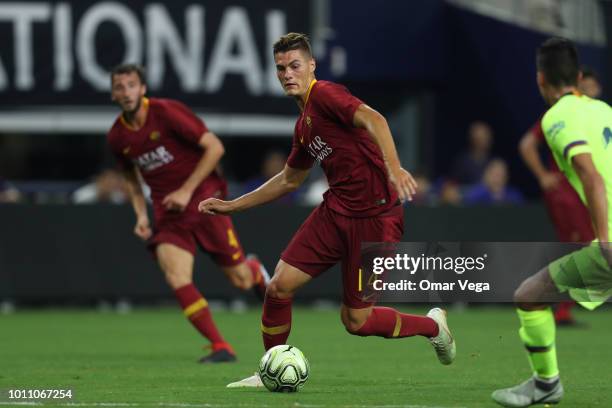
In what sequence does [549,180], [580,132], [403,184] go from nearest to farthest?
[580,132], [403,184], [549,180]

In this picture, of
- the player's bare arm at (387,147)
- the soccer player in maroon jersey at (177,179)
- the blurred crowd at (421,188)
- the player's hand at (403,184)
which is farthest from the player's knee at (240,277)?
the blurred crowd at (421,188)

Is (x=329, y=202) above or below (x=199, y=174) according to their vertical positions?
above

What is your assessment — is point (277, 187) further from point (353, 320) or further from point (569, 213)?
point (569, 213)

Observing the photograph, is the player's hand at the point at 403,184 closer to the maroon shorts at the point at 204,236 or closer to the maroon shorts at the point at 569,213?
the maroon shorts at the point at 204,236

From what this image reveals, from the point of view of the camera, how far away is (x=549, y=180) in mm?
14156

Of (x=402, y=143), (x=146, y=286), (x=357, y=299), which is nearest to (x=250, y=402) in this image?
(x=357, y=299)

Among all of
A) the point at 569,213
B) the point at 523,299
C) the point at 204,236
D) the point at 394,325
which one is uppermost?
the point at 523,299

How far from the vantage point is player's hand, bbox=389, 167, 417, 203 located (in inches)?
301

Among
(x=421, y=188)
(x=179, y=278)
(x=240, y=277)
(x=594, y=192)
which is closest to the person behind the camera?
(x=594, y=192)

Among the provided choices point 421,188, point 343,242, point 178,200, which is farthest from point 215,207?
point 421,188

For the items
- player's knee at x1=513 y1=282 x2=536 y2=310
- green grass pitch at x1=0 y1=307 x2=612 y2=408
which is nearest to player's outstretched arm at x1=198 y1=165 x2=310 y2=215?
green grass pitch at x1=0 y1=307 x2=612 y2=408

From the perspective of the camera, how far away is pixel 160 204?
457 inches

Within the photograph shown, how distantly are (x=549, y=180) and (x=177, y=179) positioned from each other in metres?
4.33

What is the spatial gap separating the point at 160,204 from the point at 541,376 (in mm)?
4740
